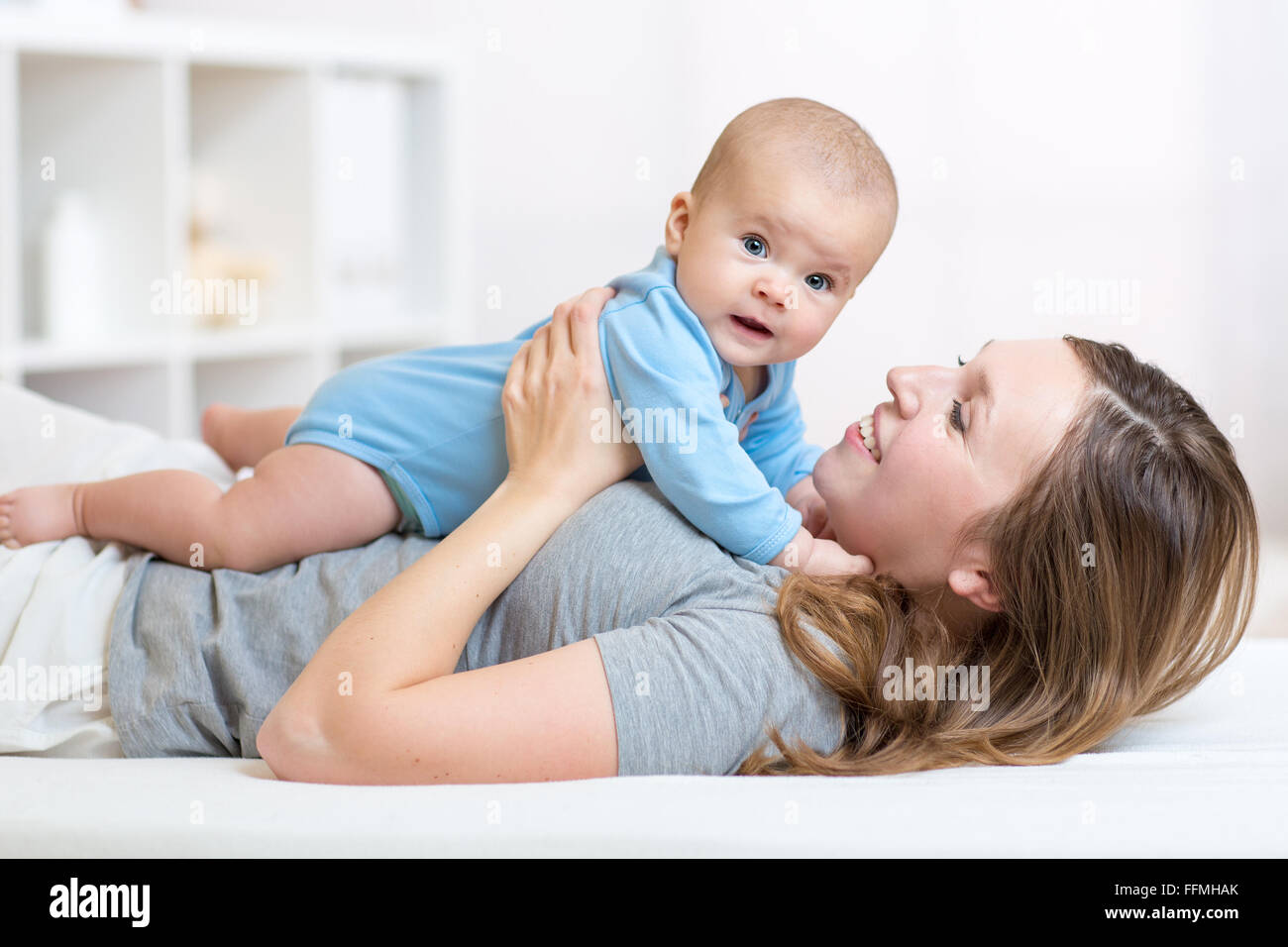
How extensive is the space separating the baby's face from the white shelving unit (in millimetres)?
1987

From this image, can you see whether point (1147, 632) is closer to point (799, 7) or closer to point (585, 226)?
point (799, 7)

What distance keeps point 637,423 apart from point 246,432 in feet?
2.75

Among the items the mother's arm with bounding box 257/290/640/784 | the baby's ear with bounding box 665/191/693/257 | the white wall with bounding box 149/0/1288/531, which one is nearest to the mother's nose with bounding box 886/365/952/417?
the baby's ear with bounding box 665/191/693/257

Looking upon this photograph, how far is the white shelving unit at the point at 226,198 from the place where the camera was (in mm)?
2859

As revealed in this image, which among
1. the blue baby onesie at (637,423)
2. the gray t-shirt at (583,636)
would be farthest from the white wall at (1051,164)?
the gray t-shirt at (583,636)

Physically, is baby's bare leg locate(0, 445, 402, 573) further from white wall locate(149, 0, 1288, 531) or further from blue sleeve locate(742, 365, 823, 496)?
white wall locate(149, 0, 1288, 531)

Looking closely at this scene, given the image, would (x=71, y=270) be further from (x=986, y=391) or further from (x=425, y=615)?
Result: (x=986, y=391)

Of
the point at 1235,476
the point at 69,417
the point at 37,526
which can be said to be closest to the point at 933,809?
the point at 1235,476

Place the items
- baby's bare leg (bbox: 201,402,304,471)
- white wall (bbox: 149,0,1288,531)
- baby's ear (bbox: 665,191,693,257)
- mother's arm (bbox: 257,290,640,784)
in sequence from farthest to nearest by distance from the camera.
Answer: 1. white wall (bbox: 149,0,1288,531)
2. baby's bare leg (bbox: 201,402,304,471)
3. baby's ear (bbox: 665,191,693,257)
4. mother's arm (bbox: 257,290,640,784)

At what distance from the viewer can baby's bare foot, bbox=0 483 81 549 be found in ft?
4.21

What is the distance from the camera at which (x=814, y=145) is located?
1109mm

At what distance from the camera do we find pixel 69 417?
5.25 feet

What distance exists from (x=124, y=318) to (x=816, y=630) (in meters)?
2.50

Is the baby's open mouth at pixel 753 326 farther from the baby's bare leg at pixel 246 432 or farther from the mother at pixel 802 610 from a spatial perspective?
the baby's bare leg at pixel 246 432
